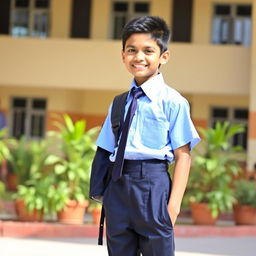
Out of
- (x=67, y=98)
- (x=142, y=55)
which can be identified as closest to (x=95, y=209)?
(x=142, y=55)

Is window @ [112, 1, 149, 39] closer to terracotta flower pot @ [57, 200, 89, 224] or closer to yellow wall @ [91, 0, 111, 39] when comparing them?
yellow wall @ [91, 0, 111, 39]

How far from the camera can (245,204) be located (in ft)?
33.0

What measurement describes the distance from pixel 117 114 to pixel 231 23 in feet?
43.0

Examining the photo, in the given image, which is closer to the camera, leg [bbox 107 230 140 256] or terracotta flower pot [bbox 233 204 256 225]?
leg [bbox 107 230 140 256]

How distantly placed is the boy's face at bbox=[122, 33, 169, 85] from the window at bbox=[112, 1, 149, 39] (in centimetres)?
1296

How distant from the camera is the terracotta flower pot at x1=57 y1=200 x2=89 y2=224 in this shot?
9211 mm

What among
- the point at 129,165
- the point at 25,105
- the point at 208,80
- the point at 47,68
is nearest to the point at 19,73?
the point at 47,68

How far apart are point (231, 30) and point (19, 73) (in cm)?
530

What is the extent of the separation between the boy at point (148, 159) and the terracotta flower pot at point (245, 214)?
688cm

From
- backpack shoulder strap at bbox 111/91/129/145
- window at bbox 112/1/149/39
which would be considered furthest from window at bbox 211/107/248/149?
backpack shoulder strap at bbox 111/91/129/145

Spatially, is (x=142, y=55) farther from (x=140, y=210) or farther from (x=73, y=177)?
(x=73, y=177)

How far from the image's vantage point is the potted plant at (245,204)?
32.7ft

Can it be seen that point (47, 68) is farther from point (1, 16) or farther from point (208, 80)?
point (208, 80)

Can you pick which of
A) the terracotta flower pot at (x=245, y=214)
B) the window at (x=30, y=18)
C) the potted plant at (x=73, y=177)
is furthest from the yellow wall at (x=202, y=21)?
the potted plant at (x=73, y=177)
